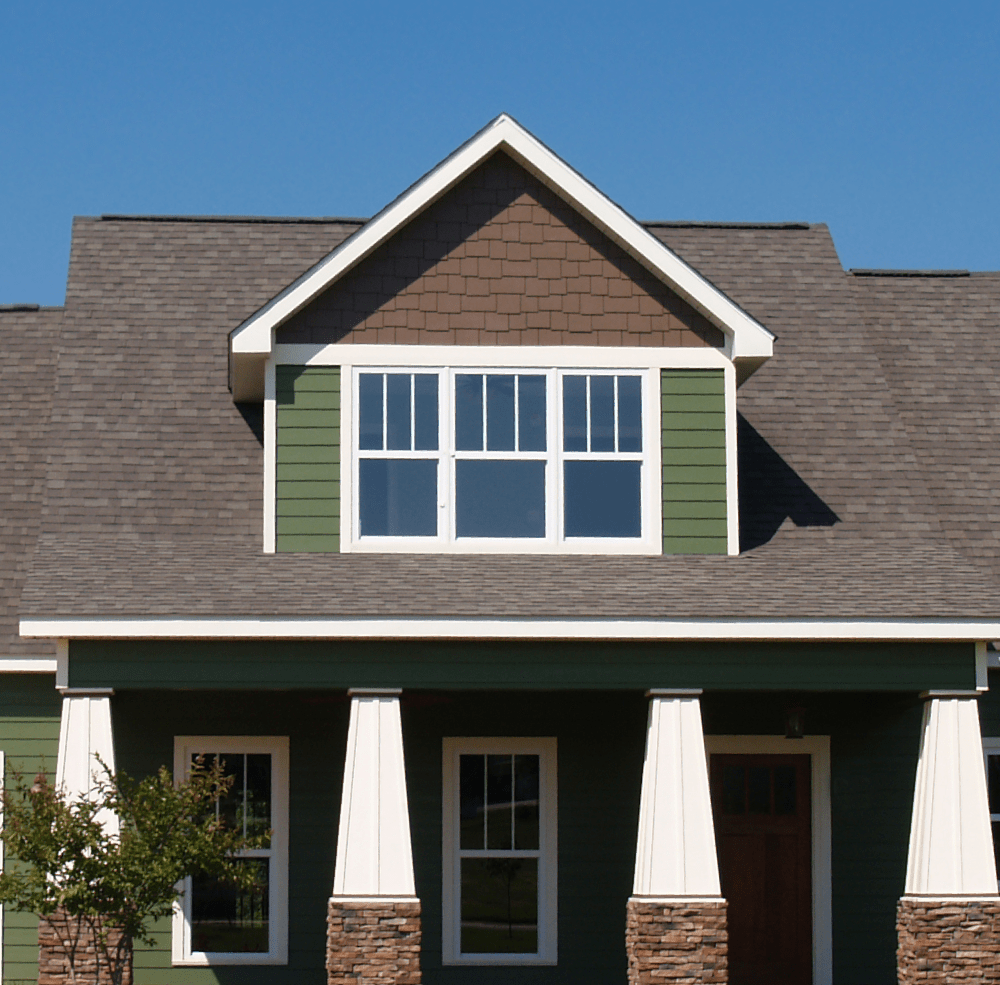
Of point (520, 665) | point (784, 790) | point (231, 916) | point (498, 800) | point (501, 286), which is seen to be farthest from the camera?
point (784, 790)

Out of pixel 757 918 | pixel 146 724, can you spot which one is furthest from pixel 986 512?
pixel 146 724

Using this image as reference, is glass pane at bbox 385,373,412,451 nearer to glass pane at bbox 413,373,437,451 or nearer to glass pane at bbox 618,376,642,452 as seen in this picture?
glass pane at bbox 413,373,437,451

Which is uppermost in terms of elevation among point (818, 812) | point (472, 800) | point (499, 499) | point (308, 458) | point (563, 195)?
point (563, 195)

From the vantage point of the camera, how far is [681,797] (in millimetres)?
11625

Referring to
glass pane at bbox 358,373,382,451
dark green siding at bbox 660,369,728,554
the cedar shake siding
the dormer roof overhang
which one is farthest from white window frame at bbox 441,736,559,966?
the dormer roof overhang

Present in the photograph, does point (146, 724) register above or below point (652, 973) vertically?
above

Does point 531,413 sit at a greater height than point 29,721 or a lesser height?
greater

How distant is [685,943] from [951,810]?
2427 mm

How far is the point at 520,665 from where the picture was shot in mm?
11805

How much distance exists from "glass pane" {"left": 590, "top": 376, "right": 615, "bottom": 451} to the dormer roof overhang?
3.73ft

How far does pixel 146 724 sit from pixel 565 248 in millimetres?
5950

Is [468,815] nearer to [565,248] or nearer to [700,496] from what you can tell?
[700,496]

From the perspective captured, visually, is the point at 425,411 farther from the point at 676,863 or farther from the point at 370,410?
the point at 676,863

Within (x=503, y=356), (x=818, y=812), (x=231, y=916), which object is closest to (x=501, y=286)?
(x=503, y=356)
